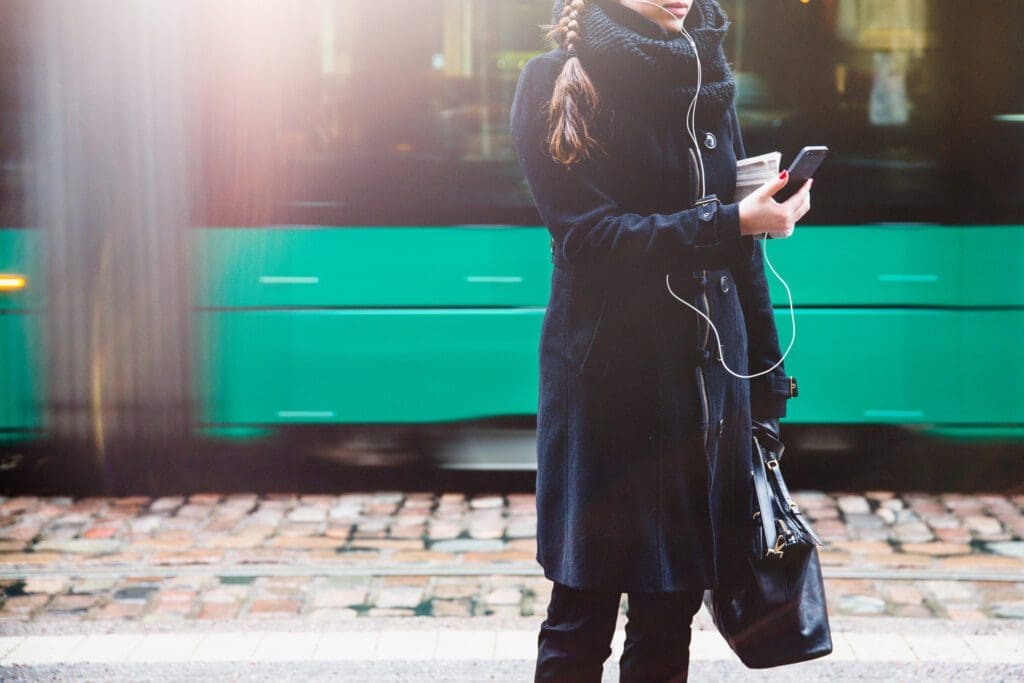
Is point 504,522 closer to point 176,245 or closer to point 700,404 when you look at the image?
point 176,245

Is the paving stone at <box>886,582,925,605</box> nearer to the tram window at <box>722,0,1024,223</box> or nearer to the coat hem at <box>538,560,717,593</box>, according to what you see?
the tram window at <box>722,0,1024,223</box>

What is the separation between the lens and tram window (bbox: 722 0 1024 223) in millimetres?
5105

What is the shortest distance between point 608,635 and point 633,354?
597mm

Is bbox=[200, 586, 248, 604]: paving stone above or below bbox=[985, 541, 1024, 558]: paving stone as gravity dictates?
above

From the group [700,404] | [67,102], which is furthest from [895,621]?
[67,102]

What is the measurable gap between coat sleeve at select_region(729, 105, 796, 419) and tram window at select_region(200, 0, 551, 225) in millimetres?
2766

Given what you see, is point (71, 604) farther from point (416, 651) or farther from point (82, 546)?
point (416, 651)

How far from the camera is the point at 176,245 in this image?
5.17m

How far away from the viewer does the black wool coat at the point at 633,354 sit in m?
2.16

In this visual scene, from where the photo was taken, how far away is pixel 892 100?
517 centimetres

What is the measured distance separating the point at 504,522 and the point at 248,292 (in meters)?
1.53

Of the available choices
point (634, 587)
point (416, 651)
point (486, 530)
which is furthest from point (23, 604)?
point (634, 587)

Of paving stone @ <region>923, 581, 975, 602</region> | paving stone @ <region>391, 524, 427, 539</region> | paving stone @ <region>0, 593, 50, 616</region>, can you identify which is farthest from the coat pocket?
paving stone @ <region>391, 524, 427, 539</region>

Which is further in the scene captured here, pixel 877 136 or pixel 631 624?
pixel 877 136
